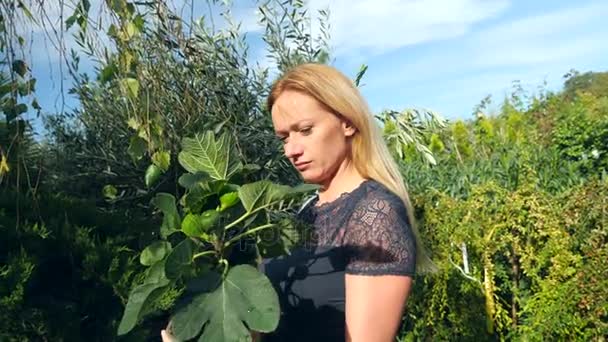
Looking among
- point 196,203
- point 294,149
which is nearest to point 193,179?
point 196,203

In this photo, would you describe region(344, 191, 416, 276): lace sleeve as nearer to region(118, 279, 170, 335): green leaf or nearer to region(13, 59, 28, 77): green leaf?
region(118, 279, 170, 335): green leaf

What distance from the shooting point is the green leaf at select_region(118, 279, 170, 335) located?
4.45ft

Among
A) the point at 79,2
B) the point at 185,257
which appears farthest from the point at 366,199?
the point at 79,2

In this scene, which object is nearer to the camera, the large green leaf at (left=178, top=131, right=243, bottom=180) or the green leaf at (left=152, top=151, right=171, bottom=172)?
the large green leaf at (left=178, top=131, right=243, bottom=180)

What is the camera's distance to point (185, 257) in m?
1.37

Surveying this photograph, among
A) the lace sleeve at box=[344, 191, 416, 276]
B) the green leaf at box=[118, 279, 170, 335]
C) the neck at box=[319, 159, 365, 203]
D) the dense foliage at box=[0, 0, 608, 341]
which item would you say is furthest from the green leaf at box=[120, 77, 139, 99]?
the green leaf at box=[118, 279, 170, 335]

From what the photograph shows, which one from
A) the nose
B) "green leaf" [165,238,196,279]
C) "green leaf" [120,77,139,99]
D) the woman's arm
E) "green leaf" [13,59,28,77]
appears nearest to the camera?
"green leaf" [165,238,196,279]

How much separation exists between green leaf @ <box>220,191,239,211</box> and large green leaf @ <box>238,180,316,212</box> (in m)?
0.03

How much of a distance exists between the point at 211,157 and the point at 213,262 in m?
0.21

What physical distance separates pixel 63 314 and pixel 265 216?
3.43ft

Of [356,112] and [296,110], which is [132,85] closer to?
[296,110]

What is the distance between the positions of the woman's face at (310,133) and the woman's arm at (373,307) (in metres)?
0.30

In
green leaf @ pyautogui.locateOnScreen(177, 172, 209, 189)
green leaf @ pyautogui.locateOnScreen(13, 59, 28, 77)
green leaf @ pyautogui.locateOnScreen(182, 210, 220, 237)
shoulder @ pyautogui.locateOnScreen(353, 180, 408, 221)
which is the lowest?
green leaf @ pyautogui.locateOnScreen(182, 210, 220, 237)

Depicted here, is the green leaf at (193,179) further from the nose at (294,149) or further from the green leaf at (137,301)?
the nose at (294,149)
